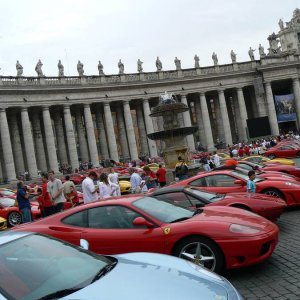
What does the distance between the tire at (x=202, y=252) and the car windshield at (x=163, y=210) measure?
51 centimetres

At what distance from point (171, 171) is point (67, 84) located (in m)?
28.2

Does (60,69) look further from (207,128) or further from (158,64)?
(207,128)

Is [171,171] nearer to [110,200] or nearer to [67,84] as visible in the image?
[110,200]

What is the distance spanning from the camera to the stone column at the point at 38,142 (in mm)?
50747

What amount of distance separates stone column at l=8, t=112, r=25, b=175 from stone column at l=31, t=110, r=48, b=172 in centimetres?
194

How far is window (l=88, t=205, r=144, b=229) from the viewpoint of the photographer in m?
7.37

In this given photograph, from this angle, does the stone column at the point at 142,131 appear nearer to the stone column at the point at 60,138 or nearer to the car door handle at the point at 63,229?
the stone column at the point at 60,138

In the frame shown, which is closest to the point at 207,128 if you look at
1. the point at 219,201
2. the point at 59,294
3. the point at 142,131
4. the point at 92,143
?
the point at 142,131

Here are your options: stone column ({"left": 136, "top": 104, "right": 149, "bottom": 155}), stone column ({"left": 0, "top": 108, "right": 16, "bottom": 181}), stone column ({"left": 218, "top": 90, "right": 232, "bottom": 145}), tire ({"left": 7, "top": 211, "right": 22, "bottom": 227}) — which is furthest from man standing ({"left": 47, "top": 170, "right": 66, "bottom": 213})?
stone column ({"left": 218, "top": 90, "right": 232, "bottom": 145})

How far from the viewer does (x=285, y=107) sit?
5875cm

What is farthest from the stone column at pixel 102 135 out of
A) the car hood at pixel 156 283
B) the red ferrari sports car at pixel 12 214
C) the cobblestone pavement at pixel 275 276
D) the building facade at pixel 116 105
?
the car hood at pixel 156 283

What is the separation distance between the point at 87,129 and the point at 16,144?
8034 mm

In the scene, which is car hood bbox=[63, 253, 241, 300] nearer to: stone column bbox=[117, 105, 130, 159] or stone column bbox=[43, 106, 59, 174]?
stone column bbox=[43, 106, 59, 174]

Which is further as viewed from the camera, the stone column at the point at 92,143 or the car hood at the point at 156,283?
the stone column at the point at 92,143
